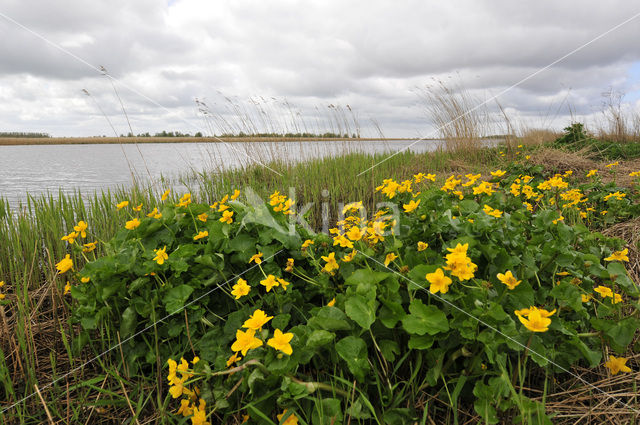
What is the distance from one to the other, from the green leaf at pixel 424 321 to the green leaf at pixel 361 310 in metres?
0.11

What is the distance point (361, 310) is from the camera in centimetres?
110

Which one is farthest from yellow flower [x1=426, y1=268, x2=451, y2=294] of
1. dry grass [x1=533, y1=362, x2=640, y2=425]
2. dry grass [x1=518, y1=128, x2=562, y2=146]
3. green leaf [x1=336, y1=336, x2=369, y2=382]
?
dry grass [x1=518, y1=128, x2=562, y2=146]

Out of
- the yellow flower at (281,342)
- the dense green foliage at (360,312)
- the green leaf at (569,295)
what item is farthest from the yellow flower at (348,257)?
the green leaf at (569,295)

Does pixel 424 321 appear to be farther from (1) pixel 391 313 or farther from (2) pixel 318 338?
(2) pixel 318 338

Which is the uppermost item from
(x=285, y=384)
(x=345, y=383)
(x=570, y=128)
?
(x=570, y=128)

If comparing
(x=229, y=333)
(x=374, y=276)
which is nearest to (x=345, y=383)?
(x=374, y=276)

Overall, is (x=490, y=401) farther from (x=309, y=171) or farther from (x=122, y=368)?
(x=309, y=171)

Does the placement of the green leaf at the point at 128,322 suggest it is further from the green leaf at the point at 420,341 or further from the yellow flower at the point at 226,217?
the green leaf at the point at 420,341

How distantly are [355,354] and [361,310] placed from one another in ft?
0.45

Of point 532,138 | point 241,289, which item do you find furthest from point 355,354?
point 532,138

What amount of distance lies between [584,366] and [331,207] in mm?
2828

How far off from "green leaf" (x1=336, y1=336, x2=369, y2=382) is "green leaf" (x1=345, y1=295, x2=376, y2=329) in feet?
0.19

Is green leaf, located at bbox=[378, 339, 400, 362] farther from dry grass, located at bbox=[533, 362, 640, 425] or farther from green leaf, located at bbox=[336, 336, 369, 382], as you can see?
dry grass, located at bbox=[533, 362, 640, 425]

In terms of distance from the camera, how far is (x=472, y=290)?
118cm
